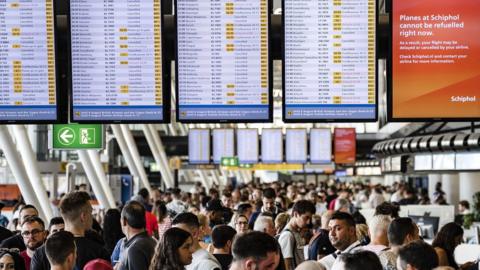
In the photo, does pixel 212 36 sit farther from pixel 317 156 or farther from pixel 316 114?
pixel 317 156

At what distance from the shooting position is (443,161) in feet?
65.8

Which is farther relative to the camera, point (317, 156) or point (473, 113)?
point (317, 156)

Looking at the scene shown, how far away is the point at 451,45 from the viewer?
905 centimetres

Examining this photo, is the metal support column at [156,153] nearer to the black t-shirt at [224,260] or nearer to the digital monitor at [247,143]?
the digital monitor at [247,143]

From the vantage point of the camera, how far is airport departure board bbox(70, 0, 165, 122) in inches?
357

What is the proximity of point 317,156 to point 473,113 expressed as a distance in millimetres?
17767

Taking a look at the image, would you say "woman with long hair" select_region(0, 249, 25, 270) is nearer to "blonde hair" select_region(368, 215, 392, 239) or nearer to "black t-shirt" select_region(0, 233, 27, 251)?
"black t-shirt" select_region(0, 233, 27, 251)

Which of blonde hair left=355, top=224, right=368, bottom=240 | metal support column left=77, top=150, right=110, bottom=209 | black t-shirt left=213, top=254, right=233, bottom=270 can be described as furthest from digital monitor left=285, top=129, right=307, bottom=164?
black t-shirt left=213, top=254, right=233, bottom=270

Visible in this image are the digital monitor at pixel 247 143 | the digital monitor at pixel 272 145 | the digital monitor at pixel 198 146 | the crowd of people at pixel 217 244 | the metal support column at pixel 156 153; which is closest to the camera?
the crowd of people at pixel 217 244

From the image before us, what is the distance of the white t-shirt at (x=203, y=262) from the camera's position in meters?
6.87

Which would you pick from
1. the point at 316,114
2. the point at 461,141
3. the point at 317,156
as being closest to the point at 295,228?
the point at 316,114

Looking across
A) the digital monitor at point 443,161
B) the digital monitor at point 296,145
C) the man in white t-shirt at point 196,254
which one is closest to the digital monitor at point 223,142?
the digital monitor at point 296,145

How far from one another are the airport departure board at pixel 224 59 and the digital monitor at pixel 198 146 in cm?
1846

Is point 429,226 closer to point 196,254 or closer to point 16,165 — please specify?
point 16,165
